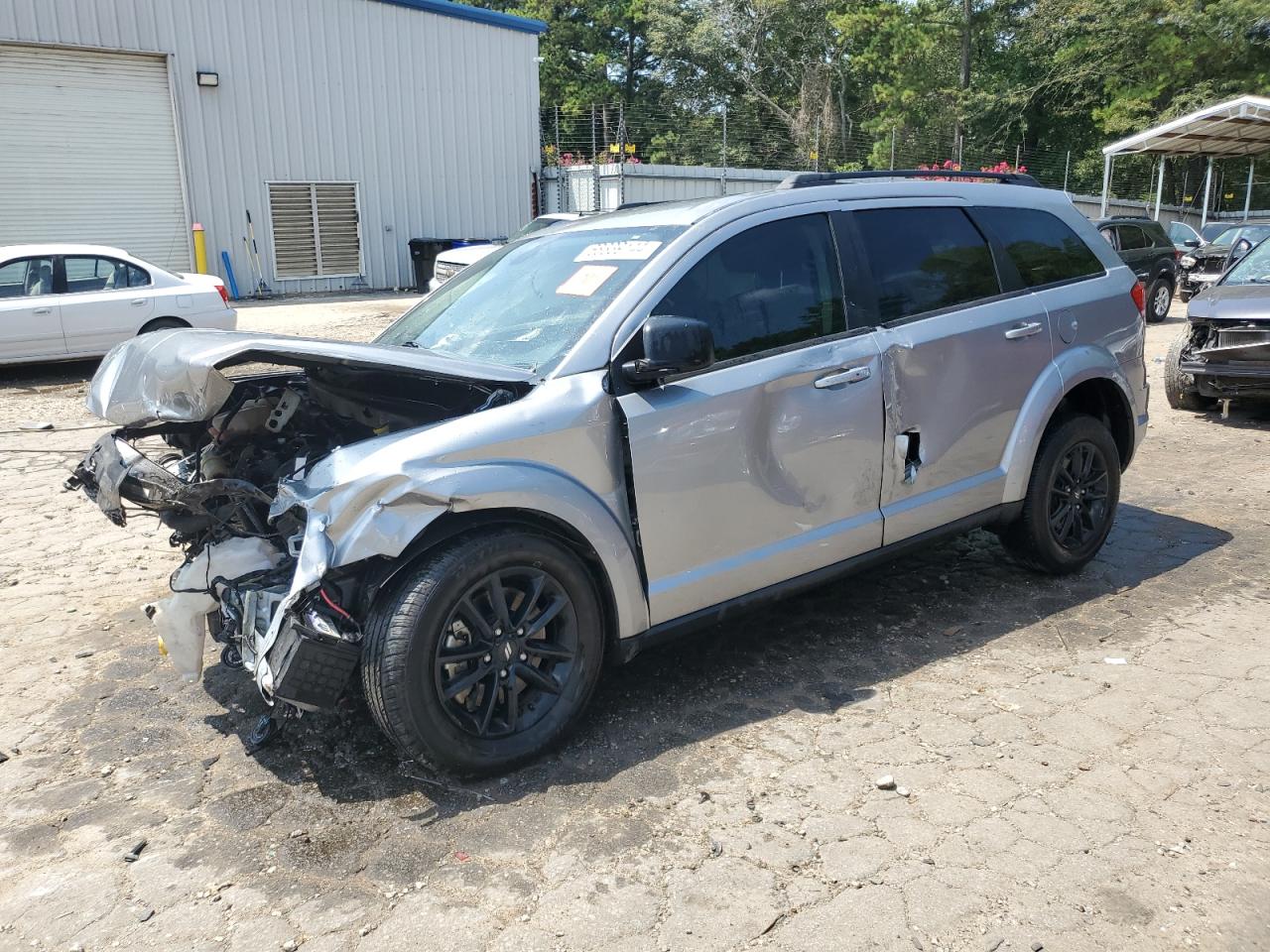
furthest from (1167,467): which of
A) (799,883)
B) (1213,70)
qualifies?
(1213,70)

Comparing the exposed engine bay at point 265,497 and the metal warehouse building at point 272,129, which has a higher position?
the metal warehouse building at point 272,129

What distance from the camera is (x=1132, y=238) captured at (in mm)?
16141

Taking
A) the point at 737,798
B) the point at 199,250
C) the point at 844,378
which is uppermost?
the point at 199,250

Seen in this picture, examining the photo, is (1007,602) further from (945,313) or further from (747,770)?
(747,770)

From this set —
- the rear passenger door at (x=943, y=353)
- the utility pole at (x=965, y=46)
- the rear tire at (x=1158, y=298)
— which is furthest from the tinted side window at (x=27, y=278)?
the utility pole at (x=965, y=46)

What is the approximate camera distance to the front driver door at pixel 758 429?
357 cm

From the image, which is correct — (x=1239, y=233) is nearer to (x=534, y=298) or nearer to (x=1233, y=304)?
(x=1233, y=304)

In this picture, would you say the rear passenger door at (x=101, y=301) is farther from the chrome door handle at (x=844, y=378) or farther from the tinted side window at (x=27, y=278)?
the chrome door handle at (x=844, y=378)

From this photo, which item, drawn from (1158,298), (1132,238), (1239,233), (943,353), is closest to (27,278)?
(943,353)

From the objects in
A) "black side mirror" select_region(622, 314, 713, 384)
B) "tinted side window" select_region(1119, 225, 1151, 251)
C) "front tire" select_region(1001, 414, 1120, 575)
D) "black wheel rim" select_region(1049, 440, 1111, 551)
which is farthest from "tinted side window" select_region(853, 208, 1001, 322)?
"tinted side window" select_region(1119, 225, 1151, 251)

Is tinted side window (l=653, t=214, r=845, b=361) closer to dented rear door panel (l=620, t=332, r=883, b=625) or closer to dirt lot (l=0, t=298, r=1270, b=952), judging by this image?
dented rear door panel (l=620, t=332, r=883, b=625)

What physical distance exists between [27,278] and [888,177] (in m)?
10.1

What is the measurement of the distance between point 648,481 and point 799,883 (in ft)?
4.49

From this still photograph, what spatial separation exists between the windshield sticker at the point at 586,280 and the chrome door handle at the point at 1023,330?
194 centimetres
